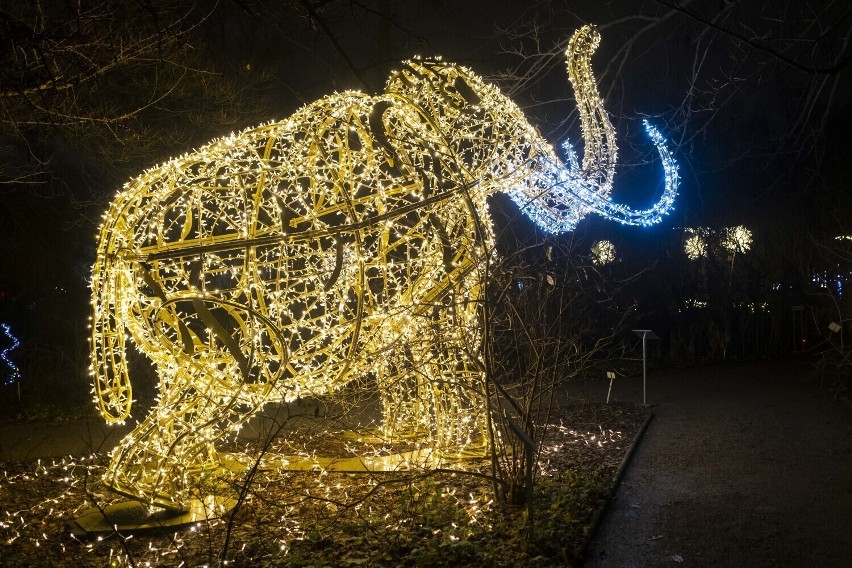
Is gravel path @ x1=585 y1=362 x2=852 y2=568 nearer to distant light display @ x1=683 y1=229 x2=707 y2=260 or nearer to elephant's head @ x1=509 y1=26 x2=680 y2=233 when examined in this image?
elephant's head @ x1=509 y1=26 x2=680 y2=233

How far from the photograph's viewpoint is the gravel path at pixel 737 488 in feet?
15.8

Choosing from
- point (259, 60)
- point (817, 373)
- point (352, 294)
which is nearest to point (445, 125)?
point (352, 294)

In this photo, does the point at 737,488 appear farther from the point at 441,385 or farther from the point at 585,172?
the point at 585,172

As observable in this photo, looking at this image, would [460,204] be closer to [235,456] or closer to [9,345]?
[235,456]

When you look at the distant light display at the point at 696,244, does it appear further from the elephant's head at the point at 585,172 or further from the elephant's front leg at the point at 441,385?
the elephant's head at the point at 585,172

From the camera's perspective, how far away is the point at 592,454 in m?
7.52

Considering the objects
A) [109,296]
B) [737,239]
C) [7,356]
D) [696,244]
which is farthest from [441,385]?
[737,239]

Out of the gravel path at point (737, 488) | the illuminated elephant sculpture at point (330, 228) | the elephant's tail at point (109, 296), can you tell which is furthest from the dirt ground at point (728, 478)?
the illuminated elephant sculpture at point (330, 228)

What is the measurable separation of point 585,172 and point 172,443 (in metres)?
3.85

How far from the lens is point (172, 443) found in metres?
5.73

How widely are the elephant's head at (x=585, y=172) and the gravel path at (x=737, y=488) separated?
2279 millimetres

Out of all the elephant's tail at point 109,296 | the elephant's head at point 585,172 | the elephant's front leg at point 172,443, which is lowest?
the elephant's front leg at point 172,443

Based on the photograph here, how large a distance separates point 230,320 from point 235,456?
5712 millimetres

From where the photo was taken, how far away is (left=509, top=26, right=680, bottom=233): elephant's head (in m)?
6.04
